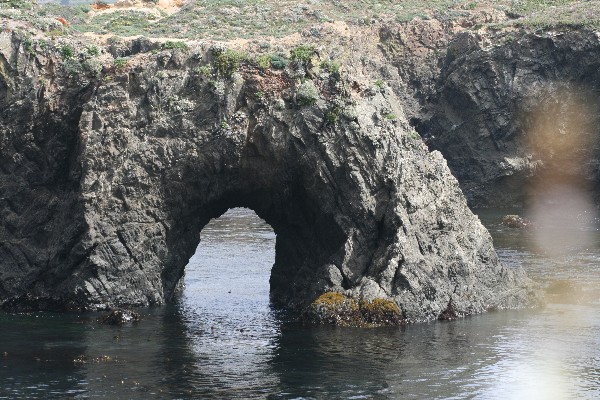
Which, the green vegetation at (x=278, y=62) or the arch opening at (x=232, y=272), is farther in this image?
the arch opening at (x=232, y=272)

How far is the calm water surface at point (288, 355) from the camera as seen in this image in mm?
46219

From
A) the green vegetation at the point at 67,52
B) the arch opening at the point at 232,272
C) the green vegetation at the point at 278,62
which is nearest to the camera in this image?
the green vegetation at the point at 278,62

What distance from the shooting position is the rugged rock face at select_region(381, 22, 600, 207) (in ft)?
414

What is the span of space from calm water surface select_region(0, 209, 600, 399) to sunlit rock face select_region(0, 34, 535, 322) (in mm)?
2839

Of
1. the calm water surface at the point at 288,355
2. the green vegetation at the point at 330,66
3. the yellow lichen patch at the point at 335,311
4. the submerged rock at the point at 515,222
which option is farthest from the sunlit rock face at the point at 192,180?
the submerged rock at the point at 515,222

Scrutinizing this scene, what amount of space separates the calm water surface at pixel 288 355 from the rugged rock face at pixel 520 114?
60102 millimetres

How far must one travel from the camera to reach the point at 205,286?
7362cm

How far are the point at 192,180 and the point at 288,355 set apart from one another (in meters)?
15.1

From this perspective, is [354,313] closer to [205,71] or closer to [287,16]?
[205,71]

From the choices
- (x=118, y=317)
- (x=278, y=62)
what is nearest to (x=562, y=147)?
(x=278, y=62)

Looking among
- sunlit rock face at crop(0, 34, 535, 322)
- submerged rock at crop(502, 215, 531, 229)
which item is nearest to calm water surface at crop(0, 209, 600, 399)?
sunlit rock face at crop(0, 34, 535, 322)

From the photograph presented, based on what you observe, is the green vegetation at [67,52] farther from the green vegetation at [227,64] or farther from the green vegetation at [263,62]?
the green vegetation at [263,62]

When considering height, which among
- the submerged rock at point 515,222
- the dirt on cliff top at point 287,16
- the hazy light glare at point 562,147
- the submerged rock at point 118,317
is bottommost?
the submerged rock at point 118,317

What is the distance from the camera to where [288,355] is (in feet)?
172
